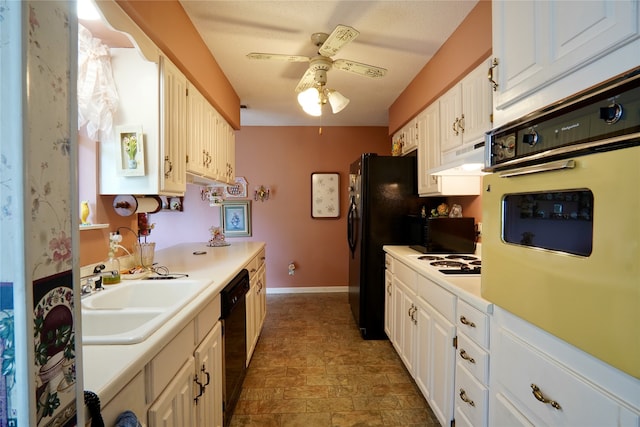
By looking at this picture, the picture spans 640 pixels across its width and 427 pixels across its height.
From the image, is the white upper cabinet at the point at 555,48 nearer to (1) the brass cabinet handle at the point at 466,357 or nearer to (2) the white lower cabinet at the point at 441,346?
(2) the white lower cabinet at the point at 441,346

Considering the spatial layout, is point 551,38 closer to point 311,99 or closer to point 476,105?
point 476,105

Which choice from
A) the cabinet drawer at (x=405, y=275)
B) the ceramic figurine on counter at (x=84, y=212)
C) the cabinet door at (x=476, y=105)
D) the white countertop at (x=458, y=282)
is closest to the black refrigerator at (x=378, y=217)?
the cabinet drawer at (x=405, y=275)

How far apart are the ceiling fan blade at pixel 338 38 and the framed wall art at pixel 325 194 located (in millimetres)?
2415

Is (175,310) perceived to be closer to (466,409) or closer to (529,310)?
(529,310)

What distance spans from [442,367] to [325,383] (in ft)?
3.05

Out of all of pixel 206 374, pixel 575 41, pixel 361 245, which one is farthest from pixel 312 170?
pixel 575 41

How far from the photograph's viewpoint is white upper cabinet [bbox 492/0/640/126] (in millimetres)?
650

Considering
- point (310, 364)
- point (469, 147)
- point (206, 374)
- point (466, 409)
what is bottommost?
point (310, 364)

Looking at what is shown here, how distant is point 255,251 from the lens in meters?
2.49

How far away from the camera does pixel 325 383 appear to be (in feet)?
6.86

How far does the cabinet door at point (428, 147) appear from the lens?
231 cm

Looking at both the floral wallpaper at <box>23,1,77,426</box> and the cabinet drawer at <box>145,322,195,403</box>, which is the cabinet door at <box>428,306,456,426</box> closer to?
the cabinet drawer at <box>145,322,195,403</box>

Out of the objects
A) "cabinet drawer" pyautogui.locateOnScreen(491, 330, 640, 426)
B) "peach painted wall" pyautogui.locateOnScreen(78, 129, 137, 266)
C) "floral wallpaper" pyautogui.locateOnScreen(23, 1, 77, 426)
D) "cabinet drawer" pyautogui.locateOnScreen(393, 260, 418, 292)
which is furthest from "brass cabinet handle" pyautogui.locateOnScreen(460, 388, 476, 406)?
"peach painted wall" pyautogui.locateOnScreen(78, 129, 137, 266)

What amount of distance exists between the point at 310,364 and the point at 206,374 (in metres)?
1.27
